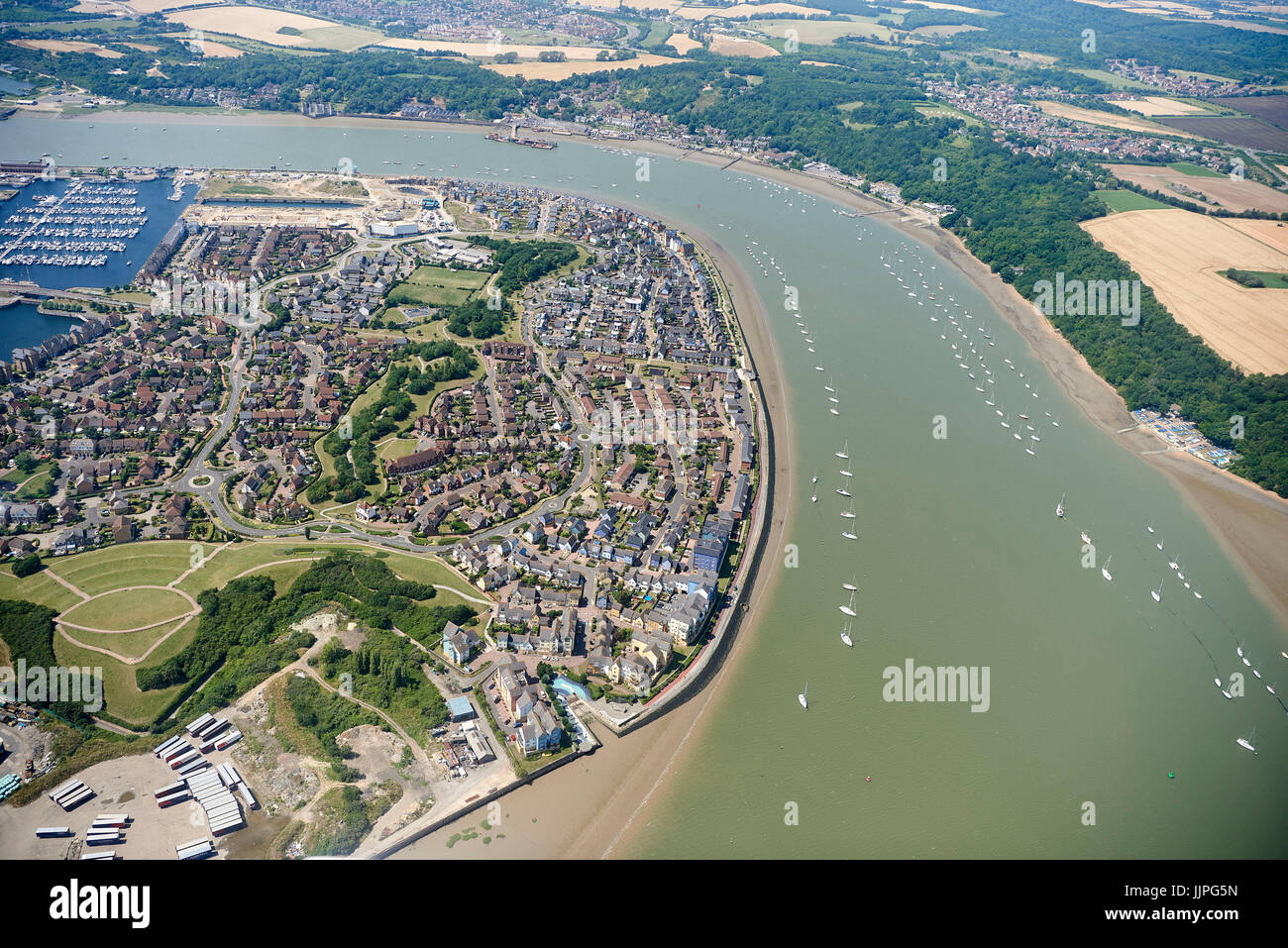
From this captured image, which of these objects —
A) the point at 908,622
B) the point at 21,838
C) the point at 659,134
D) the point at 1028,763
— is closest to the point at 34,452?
the point at 21,838

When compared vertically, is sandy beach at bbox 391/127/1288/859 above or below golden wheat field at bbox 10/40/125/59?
below

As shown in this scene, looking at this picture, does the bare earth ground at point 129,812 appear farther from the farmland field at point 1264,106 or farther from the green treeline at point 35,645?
the farmland field at point 1264,106

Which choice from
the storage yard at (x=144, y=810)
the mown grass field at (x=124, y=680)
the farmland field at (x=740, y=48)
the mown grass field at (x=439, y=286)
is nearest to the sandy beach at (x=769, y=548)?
the storage yard at (x=144, y=810)

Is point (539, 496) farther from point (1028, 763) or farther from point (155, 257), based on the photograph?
point (155, 257)

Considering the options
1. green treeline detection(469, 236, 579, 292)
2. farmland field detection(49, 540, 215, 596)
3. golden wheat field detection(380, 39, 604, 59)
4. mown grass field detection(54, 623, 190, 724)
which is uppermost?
golden wheat field detection(380, 39, 604, 59)

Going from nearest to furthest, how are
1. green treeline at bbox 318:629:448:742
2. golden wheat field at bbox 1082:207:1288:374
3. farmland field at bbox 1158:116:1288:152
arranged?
1. green treeline at bbox 318:629:448:742
2. golden wheat field at bbox 1082:207:1288:374
3. farmland field at bbox 1158:116:1288:152

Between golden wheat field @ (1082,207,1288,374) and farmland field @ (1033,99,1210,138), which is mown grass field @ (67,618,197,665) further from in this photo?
farmland field @ (1033,99,1210,138)

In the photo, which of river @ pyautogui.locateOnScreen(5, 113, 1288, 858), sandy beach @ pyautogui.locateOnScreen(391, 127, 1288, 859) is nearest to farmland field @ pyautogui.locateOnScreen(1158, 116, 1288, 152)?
sandy beach @ pyautogui.locateOnScreen(391, 127, 1288, 859)

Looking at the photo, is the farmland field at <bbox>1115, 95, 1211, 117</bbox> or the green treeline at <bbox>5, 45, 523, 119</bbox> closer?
the green treeline at <bbox>5, 45, 523, 119</bbox>
